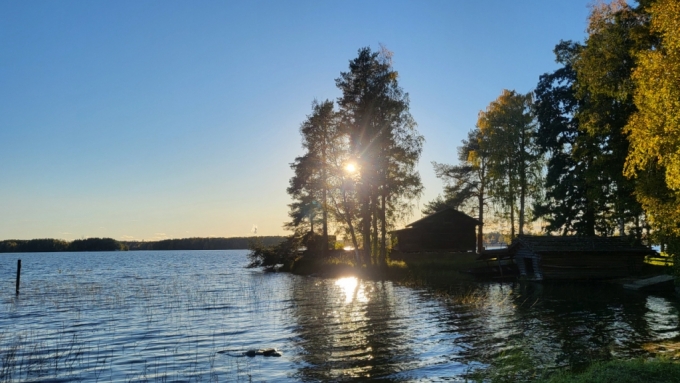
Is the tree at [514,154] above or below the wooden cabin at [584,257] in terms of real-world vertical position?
above

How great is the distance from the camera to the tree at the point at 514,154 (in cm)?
5016

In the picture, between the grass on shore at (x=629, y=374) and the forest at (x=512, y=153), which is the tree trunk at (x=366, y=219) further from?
the grass on shore at (x=629, y=374)

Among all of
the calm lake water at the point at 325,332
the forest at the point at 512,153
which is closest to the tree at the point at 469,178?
the forest at the point at 512,153

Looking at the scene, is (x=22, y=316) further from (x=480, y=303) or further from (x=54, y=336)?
(x=480, y=303)

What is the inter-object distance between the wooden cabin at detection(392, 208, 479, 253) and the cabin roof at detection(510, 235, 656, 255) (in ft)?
56.6

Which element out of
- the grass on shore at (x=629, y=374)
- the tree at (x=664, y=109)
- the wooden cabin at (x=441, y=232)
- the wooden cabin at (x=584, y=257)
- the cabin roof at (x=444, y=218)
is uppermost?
the tree at (x=664, y=109)

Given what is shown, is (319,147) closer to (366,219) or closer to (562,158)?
(366,219)

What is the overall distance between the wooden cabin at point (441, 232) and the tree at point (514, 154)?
657 centimetres

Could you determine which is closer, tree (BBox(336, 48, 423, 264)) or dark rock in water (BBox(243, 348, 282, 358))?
dark rock in water (BBox(243, 348, 282, 358))

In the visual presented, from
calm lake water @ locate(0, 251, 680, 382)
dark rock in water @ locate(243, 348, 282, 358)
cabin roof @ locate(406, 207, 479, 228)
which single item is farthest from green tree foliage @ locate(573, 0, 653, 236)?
cabin roof @ locate(406, 207, 479, 228)

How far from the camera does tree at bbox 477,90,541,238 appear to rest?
50.2 m

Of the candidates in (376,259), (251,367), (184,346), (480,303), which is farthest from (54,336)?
(376,259)

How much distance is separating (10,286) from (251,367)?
41.6m

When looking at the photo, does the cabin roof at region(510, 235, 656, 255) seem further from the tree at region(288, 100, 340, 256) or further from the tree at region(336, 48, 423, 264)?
the tree at region(288, 100, 340, 256)
